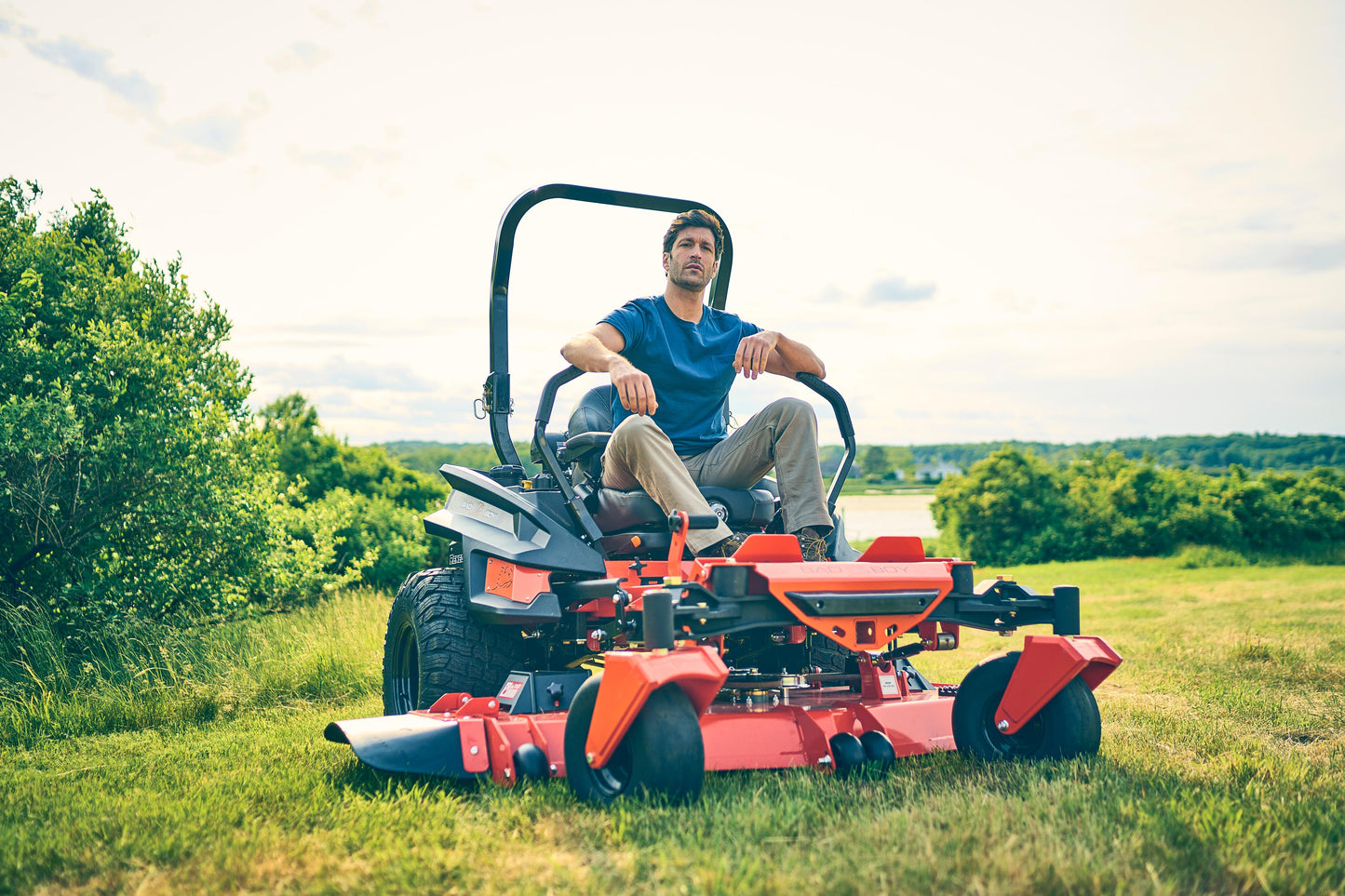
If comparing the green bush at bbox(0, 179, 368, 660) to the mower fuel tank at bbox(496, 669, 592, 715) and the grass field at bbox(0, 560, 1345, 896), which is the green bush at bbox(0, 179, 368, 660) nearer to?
the grass field at bbox(0, 560, 1345, 896)

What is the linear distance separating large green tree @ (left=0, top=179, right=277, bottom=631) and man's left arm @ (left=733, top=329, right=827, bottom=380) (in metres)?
4.73

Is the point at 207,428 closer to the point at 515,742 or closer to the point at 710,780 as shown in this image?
the point at 515,742

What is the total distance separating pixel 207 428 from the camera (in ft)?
24.7

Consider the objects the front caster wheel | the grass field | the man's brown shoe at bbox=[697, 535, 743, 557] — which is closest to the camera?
the grass field

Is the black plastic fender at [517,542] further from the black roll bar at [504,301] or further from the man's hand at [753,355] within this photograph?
the man's hand at [753,355]

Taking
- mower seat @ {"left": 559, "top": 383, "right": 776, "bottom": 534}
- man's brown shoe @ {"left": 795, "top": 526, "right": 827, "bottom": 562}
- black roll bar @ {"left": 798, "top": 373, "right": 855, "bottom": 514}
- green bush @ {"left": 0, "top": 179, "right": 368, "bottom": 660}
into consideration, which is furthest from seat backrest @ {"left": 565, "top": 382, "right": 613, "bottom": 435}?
green bush @ {"left": 0, "top": 179, "right": 368, "bottom": 660}

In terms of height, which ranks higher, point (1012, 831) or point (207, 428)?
point (207, 428)

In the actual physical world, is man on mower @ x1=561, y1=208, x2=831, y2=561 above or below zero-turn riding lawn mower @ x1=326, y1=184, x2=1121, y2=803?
above

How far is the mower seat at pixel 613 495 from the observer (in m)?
3.86

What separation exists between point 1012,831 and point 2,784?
3.43 metres

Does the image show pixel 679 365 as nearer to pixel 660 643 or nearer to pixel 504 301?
pixel 504 301

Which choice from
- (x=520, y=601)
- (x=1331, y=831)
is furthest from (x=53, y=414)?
(x=1331, y=831)

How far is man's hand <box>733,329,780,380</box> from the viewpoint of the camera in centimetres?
388

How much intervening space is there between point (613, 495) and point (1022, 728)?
5.53 ft
